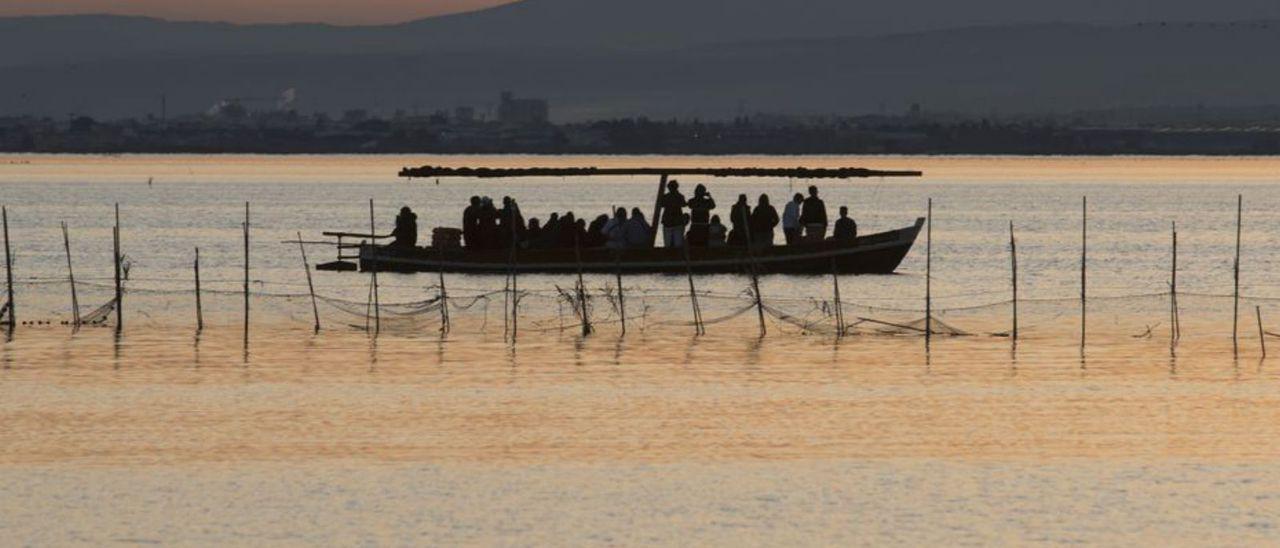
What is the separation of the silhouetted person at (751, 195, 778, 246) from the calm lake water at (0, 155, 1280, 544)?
3.46 ft

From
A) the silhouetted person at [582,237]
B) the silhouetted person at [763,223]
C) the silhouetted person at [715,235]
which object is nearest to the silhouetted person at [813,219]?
the silhouetted person at [763,223]

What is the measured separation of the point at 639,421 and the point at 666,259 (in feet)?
57.7

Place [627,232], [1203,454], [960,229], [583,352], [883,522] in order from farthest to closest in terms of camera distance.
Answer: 1. [960,229]
2. [627,232]
3. [583,352]
4. [1203,454]
5. [883,522]

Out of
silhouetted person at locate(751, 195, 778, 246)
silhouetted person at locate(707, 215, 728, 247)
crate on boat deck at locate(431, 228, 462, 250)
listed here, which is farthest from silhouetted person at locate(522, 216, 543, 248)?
silhouetted person at locate(751, 195, 778, 246)

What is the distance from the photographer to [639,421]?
24.5 m

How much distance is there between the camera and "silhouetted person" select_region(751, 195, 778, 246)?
42.4 metres

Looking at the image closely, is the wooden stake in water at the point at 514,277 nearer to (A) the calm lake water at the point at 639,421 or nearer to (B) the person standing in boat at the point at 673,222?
(A) the calm lake water at the point at 639,421

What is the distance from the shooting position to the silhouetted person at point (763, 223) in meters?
42.4

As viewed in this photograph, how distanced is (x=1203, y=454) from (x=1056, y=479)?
88.1 inches

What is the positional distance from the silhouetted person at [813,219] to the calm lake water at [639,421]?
102 centimetres

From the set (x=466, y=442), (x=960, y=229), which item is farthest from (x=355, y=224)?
(x=466, y=442)

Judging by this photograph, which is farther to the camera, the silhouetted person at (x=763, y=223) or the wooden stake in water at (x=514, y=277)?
the silhouetted person at (x=763, y=223)

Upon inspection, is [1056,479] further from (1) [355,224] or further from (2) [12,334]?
(1) [355,224]

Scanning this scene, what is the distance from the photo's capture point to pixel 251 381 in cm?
2809
